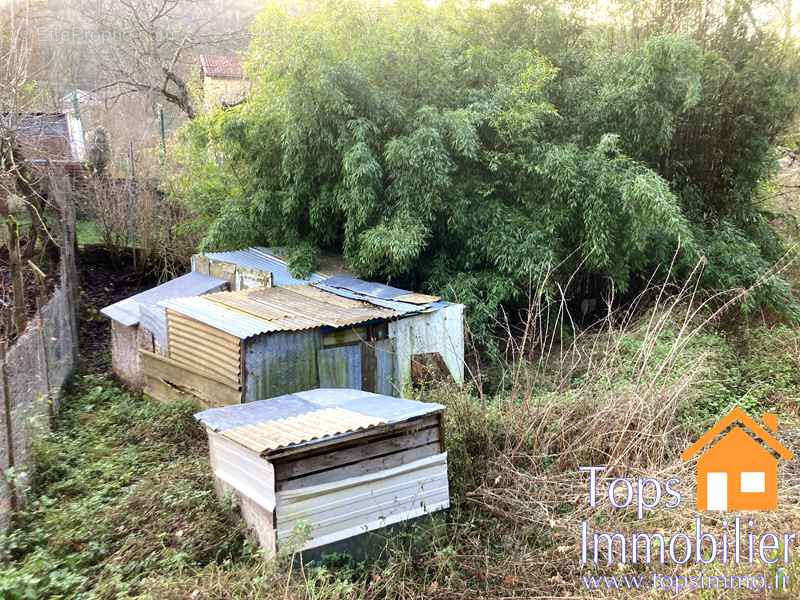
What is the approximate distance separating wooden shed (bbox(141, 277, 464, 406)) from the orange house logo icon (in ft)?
10.0

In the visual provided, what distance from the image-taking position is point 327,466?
14.7 feet

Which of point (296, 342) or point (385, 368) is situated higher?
point (296, 342)

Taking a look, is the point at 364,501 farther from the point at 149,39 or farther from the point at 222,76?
the point at 222,76

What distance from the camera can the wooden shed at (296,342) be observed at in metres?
6.85

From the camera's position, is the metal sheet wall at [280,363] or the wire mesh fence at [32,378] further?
the metal sheet wall at [280,363]

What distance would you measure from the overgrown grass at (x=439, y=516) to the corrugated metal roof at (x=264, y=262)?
258cm

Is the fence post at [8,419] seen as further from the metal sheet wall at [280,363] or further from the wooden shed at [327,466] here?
the metal sheet wall at [280,363]

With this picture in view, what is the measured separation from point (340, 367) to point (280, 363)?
0.71 meters

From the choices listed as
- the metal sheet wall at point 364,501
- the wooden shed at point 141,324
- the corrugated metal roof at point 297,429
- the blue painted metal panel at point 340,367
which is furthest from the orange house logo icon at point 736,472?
the wooden shed at point 141,324

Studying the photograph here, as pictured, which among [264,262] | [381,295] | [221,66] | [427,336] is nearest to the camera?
[427,336]

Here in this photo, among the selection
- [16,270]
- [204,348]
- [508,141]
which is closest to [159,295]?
[16,270]

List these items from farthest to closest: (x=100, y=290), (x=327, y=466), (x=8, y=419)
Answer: (x=100, y=290), (x=8, y=419), (x=327, y=466)

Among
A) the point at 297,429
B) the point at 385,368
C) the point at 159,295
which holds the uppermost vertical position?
the point at 159,295

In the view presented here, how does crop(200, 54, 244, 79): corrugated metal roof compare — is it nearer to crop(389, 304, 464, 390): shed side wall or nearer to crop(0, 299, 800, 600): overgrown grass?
crop(389, 304, 464, 390): shed side wall
